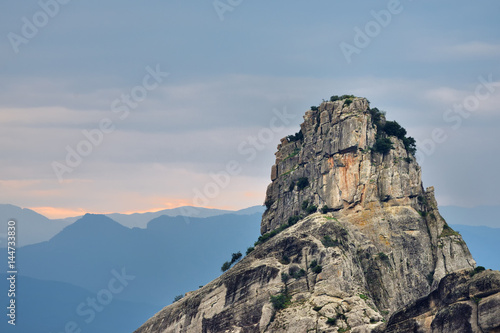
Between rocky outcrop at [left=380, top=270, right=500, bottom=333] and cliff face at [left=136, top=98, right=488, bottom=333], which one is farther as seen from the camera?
cliff face at [left=136, top=98, right=488, bottom=333]

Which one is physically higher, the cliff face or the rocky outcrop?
the cliff face

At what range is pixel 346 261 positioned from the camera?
17688cm

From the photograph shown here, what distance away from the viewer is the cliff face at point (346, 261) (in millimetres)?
171875

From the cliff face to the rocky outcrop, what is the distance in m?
29.2

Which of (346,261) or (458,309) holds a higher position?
(346,261)

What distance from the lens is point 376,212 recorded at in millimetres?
193125

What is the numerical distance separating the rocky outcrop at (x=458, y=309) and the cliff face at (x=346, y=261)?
96.0 feet

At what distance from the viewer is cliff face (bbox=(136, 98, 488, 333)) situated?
564ft

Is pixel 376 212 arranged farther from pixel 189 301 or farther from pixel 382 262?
pixel 189 301

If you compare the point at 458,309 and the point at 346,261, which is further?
the point at 346,261

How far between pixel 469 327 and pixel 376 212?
74.0 m

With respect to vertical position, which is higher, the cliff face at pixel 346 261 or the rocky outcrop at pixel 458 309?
the cliff face at pixel 346 261

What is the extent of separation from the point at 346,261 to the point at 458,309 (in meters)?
54.0

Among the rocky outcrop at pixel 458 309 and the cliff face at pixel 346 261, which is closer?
the rocky outcrop at pixel 458 309
